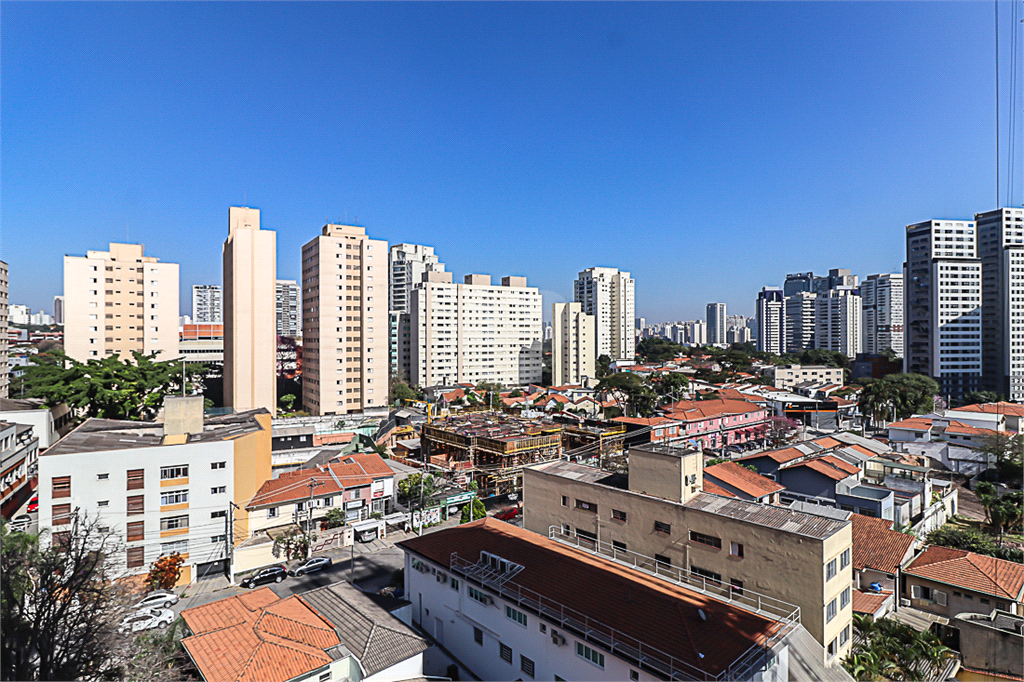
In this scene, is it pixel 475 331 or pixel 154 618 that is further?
pixel 475 331

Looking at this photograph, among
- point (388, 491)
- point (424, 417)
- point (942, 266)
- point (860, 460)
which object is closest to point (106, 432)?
point (388, 491)

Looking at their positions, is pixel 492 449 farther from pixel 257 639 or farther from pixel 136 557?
pixel 257 639

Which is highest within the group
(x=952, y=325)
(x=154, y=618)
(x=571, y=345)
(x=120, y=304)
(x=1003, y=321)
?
(x=120, y=304)

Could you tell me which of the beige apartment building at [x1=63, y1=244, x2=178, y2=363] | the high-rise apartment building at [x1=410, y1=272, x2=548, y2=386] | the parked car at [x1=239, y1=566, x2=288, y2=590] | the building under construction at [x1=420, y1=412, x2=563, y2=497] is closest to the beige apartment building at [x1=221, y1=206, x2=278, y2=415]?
the beige apartment building at [x1=63, y1=244, x2=178, y2=363]

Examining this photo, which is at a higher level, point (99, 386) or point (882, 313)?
point (882, 313)

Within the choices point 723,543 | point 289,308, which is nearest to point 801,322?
point 289,308

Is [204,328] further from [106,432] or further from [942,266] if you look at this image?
[942,266]

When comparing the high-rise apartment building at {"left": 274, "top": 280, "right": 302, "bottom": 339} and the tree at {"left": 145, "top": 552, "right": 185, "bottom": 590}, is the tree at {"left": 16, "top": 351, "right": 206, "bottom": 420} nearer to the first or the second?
the tree at {"left": 145, "top": 552, "right": 185, "bottom": 590}
